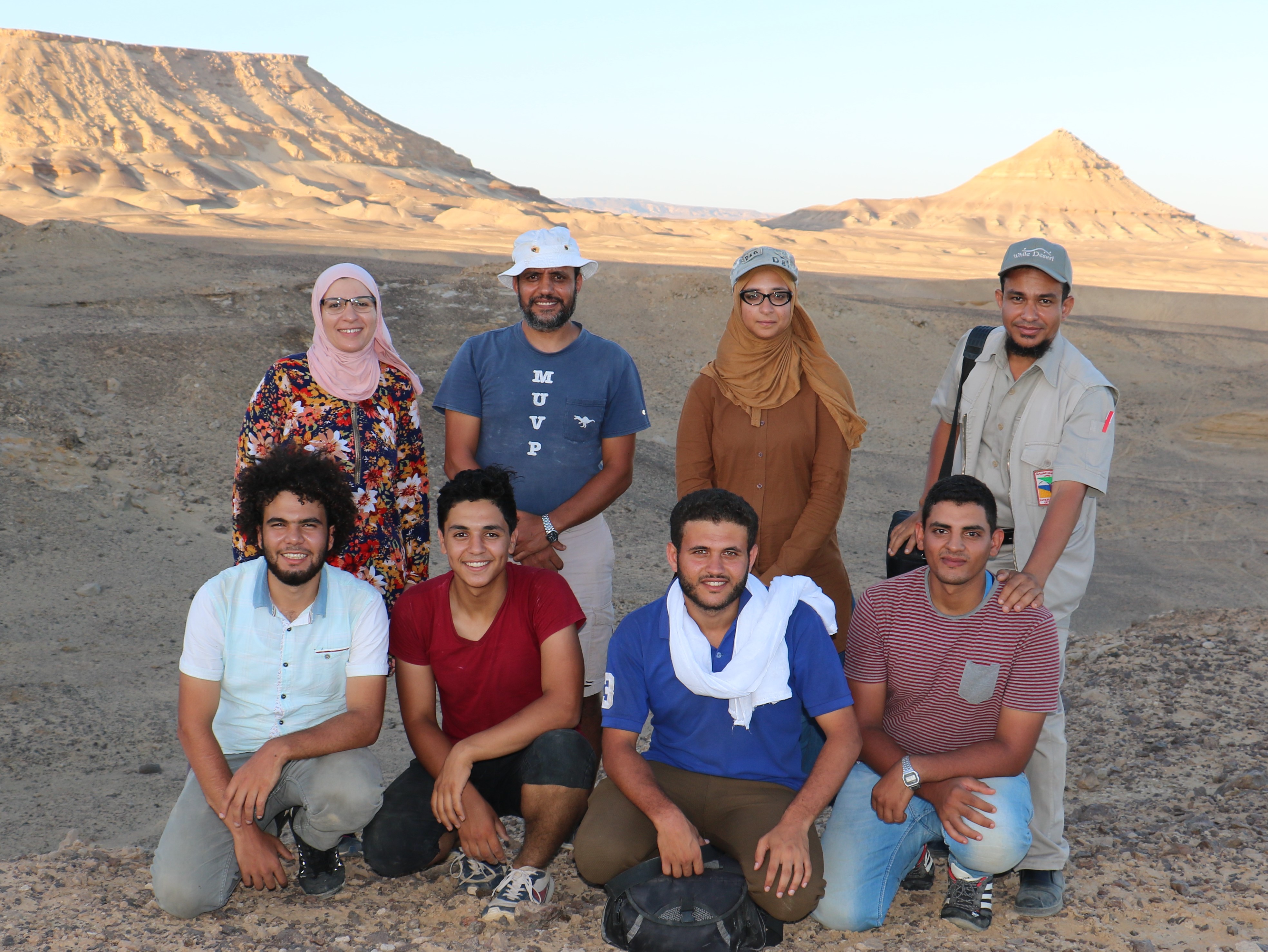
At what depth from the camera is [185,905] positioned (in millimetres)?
3188

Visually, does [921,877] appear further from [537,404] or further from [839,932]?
[537,404]

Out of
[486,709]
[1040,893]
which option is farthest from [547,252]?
[1040,893]

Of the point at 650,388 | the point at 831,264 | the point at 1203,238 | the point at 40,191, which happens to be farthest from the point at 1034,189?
the point at 650,388

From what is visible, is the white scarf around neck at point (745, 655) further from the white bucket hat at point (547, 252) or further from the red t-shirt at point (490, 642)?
the white bucket hat at point (547, 252)

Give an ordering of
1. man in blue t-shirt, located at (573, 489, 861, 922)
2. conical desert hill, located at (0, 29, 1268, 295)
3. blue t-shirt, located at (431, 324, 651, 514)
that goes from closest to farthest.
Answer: man in blue t-shirt, located at (573, 489, 861, 922) < blue t-shirt, located at (431, 324, 651, 514) < conical desert hill, located at (0, 29, 1268, 295)

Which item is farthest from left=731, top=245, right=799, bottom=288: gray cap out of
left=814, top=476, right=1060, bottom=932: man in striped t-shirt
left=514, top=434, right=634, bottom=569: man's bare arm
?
left=814, top=476, right=1060, bottom=932: man in striped t-shirt

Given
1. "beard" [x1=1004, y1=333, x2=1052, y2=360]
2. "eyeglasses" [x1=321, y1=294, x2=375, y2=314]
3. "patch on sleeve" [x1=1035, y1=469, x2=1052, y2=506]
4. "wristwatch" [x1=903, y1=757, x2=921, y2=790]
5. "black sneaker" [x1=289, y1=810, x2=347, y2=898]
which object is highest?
"beard" [x1=1004, y1=333, x2=1052, y2=360]

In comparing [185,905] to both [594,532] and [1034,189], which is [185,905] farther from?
[1034,189]

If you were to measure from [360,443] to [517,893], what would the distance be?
165cm

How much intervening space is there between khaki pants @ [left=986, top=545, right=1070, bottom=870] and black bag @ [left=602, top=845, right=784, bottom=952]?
0.92m

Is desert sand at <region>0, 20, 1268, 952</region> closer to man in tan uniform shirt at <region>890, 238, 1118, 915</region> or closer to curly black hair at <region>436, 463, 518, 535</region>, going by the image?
man in tan uniform shirt at <region>890, 238, 1118, 915</region>

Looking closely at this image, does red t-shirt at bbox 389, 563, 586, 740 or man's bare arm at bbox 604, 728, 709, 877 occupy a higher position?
red t-shirt at bbox 389, 563, 586, 740

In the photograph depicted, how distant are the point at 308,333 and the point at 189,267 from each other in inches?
184

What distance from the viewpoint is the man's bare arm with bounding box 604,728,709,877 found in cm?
302
